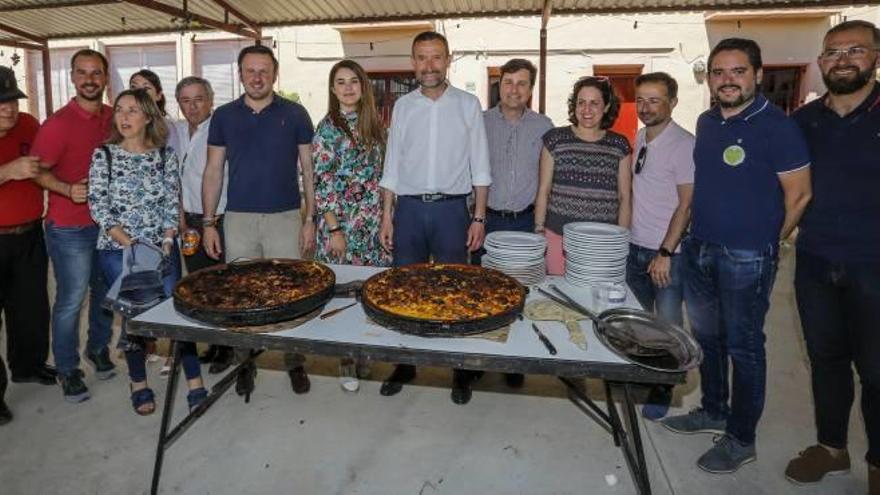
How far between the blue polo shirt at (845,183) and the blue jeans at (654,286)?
696 millimetres

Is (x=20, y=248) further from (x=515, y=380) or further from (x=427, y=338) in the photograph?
(x=515, y=380)

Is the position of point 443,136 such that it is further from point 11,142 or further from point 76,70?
point 11,142

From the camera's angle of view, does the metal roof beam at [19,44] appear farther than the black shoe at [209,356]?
Yes

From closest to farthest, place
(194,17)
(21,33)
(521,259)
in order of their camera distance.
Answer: (521,259)
(194,17)
(21,33)

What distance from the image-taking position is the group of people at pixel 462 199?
2453 millimetres

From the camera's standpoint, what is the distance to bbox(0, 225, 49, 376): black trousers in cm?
326

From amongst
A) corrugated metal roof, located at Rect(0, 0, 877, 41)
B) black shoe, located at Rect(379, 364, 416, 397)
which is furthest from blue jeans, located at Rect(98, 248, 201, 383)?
corrugated metal roof, located at Rect(0, 0, 877, 41)

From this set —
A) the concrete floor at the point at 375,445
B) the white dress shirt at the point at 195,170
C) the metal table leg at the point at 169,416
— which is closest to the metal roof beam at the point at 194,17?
the white dress shirt at the point at 195,170

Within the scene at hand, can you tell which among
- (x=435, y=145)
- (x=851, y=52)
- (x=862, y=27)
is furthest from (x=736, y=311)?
(x=435, y=145)

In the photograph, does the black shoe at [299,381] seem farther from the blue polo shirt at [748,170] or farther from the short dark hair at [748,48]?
the short dark hair at [748,48]

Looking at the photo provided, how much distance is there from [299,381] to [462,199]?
158 centimetres

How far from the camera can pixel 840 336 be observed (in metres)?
2.47

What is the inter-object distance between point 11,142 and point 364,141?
2.01 metres

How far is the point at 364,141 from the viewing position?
341 centimetres
